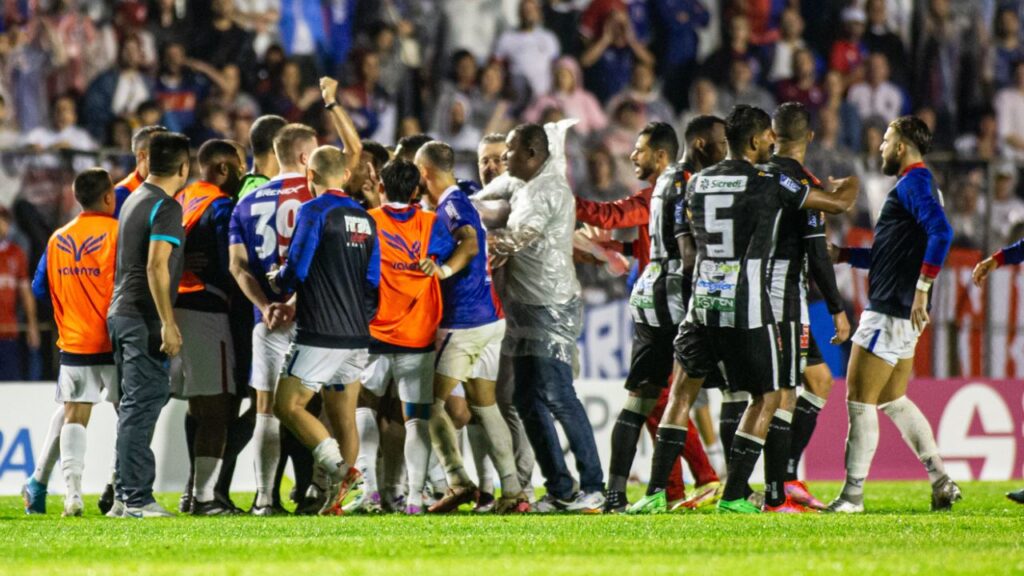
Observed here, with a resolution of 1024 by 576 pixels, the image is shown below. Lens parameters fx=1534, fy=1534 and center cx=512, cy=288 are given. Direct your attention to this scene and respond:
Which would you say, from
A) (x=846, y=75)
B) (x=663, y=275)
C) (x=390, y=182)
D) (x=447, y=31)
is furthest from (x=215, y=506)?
(x=846, y=75)

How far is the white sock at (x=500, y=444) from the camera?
352 inches

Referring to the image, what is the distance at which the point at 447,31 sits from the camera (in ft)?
58.2

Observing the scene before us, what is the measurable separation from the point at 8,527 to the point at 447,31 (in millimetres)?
10685

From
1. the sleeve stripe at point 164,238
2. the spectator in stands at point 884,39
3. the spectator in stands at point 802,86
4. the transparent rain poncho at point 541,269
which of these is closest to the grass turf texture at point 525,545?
the transparent rain poncho at point 541,269

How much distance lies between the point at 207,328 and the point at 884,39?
39.7ft

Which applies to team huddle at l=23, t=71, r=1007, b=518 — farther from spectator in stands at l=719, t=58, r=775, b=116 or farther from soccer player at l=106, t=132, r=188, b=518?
spectator in stands at l=719, t=58, r=775, b=116

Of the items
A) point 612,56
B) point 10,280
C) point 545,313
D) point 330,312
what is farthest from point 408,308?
point 612,56

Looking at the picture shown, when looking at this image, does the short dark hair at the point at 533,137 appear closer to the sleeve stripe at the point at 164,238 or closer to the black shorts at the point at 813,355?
the black shorts at the point at 813,355

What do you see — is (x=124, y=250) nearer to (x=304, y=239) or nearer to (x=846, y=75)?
(x=304, y=239)

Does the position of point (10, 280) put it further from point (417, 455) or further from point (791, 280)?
point (791, 280)

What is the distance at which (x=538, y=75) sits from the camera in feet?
58.5

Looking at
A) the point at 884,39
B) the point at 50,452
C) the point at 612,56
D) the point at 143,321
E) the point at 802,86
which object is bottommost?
the point at 50,452

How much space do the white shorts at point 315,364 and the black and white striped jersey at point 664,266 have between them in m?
1.83

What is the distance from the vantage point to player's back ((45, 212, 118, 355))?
9.14m
